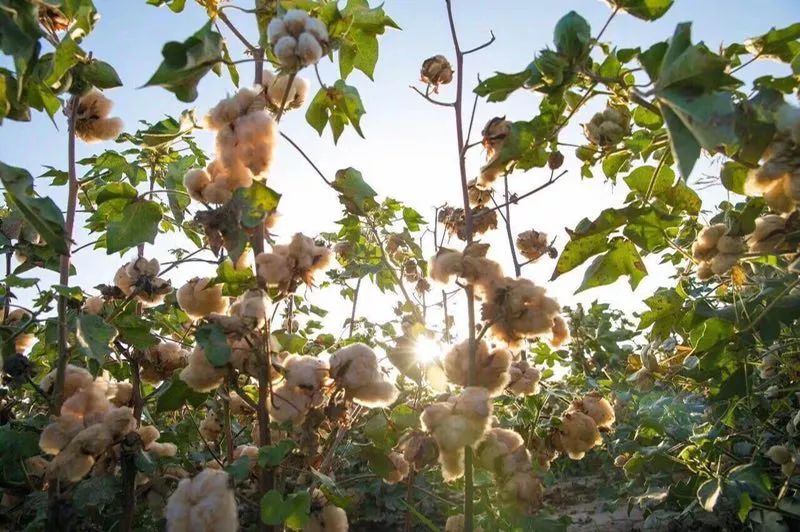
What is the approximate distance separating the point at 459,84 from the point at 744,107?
731 mm

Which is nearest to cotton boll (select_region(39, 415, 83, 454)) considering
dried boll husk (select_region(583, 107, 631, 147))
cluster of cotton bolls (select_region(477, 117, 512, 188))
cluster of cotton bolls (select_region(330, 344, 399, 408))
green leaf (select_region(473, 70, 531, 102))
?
cluster of cotton bolls (select_region(330, 344, 399, 408))

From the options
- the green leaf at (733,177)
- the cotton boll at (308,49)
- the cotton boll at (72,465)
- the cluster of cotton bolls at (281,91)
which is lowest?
the cotton boll at (72,465)

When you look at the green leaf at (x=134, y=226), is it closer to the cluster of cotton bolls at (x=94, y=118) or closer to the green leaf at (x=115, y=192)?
the green leaf at (x=115, y=192)

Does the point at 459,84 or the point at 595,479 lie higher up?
the point at 459,84

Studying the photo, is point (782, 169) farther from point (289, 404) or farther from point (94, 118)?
point (94, 118)

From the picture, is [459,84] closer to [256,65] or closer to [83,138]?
[256,65]

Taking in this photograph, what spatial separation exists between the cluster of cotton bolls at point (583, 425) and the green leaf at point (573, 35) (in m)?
1.01

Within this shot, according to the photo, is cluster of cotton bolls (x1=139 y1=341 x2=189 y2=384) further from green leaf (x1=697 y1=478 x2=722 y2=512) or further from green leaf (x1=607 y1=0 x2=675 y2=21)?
green leaf (x1=697 y1=478 x2=722 y2=512)

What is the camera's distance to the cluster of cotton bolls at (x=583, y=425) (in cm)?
165

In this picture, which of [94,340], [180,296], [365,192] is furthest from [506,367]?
[94,340]

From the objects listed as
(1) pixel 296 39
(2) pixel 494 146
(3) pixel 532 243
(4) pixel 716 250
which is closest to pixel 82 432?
(1) pixel 296 39

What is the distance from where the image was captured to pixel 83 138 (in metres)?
1.81

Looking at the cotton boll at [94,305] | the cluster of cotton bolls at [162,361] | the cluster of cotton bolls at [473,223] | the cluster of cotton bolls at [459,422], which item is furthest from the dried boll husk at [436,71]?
the cotton boll at [94,305]

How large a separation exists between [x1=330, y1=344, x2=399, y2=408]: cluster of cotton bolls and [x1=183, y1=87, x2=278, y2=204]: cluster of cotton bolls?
462 millimetres
